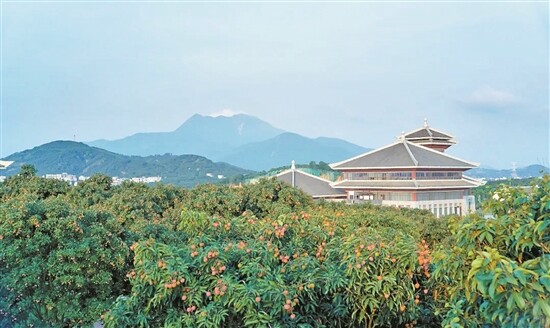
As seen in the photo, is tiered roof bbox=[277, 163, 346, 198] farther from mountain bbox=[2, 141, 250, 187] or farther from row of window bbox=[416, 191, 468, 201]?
mountain bbox=[2, 141, 250, 187]

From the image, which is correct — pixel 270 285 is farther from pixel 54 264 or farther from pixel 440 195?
pixel 440 195

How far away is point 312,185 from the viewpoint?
2489 centimetres

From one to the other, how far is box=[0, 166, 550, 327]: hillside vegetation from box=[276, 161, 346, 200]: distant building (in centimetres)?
1771

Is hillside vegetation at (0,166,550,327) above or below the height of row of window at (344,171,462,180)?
below

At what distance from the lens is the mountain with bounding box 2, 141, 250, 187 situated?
4528cm

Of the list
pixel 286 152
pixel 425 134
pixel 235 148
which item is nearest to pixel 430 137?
pixel 425 134

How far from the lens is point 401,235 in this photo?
3.87 meters

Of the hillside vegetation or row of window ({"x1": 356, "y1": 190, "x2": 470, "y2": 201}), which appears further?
row of window ({"x1": 356, "y1": 190, "x2": 470, "y2": 201})

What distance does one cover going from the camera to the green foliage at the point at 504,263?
1.83m

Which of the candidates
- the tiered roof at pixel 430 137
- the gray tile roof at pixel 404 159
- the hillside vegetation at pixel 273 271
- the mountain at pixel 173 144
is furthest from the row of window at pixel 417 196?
the mountain at pixel 173 144

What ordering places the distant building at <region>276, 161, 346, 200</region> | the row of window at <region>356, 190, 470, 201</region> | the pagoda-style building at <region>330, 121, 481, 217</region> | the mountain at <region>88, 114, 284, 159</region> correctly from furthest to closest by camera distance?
the mountain at <region>88, 114, 284, 159</region> < the distant building at <region>276, 161, 346, 200</region> < the row of window at <region>356, 190, 470, 201</region> < the pagoda-style building at <region>330, 121, 481, 217</region>

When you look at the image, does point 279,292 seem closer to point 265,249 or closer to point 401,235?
point 265,249

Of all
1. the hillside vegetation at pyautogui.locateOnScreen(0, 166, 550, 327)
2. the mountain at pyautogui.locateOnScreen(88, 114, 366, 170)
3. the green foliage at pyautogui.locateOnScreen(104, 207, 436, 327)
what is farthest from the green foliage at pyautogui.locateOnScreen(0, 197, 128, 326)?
the mountain at pyautogui.locateOnScreen(88, 114, 366, 170)

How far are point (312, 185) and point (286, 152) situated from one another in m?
136
